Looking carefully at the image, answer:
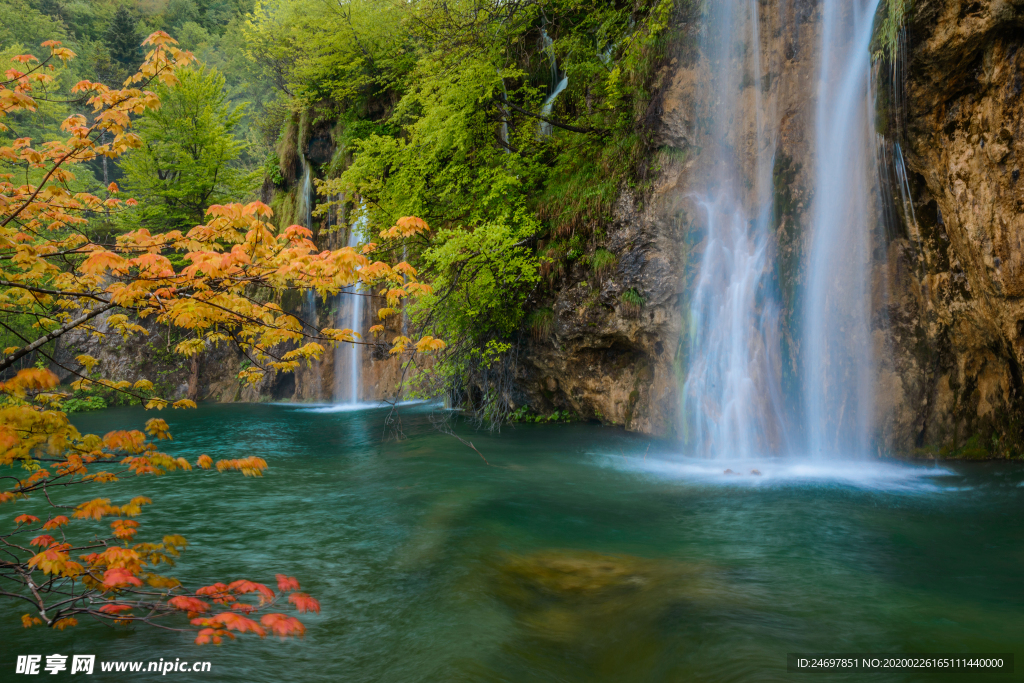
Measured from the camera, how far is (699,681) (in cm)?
307

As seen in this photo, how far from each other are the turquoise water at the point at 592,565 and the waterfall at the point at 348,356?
1028 centimetres

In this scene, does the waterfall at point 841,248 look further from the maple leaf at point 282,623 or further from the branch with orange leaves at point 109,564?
the maple leaf at point 282,623

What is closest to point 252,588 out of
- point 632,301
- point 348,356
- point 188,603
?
point 188,603

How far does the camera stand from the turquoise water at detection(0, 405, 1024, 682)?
133 inches

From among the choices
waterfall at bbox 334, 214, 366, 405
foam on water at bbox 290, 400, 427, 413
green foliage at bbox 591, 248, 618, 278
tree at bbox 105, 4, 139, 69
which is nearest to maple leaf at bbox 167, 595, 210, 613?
green foliage at bbox 591, 248, 618, 278

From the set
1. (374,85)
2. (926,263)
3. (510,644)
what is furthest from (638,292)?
(374,85)

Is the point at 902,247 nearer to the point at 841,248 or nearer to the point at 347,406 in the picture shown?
the point at 841,248

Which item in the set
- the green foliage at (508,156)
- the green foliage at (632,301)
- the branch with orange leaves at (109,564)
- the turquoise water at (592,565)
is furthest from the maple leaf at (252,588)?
the green foliage at (632,301)

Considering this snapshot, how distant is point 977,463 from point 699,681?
639 centimetres

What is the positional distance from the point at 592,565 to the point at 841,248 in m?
6.53

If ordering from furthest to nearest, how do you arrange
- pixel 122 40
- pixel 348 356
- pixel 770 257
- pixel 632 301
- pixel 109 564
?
pixel 122 40
pixel 348 356
pixel 632 301
pixel 770 257
pixel 109 564

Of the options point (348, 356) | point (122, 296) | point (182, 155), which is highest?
point (182, 155)

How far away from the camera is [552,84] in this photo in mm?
12375

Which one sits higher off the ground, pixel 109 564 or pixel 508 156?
pixel 508 156
